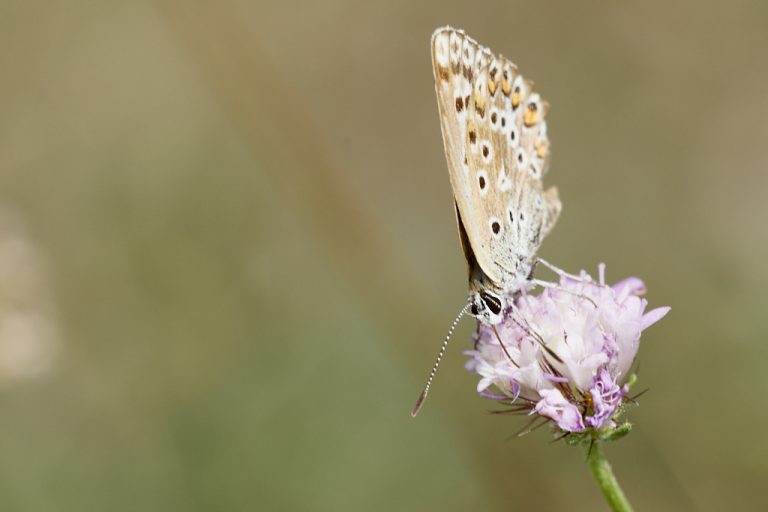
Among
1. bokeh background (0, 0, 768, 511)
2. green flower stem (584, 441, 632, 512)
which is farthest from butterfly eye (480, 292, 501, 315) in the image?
bokeh background (0, 0, 768, 511)

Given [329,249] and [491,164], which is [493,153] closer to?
[491,164]

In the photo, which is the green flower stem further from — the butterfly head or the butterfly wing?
the butterfly wing

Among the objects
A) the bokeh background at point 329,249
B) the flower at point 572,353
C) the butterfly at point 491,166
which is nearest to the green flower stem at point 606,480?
the flower at point 572,353

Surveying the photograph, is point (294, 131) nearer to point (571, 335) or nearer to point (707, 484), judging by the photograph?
point (571, 335)

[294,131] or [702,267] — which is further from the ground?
[294,131]

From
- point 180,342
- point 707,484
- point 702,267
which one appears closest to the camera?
point 707,484

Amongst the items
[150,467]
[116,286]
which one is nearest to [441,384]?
[150,467]
